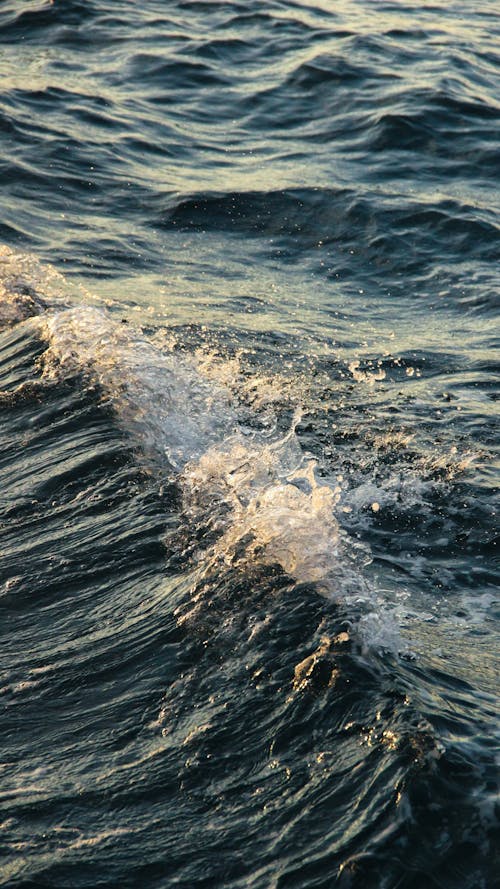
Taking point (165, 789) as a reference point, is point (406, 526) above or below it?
below

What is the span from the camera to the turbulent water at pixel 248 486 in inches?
134

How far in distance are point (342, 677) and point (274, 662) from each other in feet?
0.95

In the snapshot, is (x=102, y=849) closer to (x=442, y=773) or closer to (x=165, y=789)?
(x=165, y=789)

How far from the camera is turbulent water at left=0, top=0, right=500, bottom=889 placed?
3.41m

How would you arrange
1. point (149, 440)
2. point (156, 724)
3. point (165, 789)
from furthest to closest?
point (149, 440), point (156, 724), point (165, 789)

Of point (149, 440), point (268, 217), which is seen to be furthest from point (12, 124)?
point (149, 440)

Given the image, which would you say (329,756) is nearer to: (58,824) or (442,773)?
(442,773)

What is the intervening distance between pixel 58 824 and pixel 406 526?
2.67 meters

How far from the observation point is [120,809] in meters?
3.44

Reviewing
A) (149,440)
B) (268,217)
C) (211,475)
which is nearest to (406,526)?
(211,475)

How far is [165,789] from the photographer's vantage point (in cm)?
351

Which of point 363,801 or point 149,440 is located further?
point 149,440

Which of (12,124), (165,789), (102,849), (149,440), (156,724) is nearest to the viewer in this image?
(102,849)

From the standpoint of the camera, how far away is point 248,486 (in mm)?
5316
